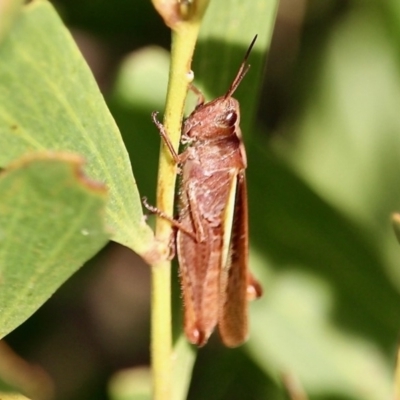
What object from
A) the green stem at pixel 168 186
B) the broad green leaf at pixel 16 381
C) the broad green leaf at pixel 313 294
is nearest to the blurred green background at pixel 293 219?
the broad green leaf at pixel 313 294

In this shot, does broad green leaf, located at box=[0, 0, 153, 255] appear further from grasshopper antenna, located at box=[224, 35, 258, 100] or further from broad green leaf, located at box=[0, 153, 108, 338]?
grasshopper antenna, located at box=[224, 35, 258, 100]

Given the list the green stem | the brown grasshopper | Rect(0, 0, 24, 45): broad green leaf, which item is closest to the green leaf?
the brown grasshopper

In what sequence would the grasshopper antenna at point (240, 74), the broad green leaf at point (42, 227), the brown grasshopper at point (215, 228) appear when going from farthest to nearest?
the brown grasshopper at point (215, 228)
the grasshopper antenna at point (240, 74)
the broad green leaf at point (42, 227)

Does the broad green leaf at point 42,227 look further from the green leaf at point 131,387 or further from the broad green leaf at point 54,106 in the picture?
the green leaf at point 131,387

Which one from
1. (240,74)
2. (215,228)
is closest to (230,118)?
(240,74)

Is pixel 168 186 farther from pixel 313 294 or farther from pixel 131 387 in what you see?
pixel 313 294
